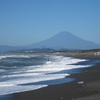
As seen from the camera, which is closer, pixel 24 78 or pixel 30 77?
pixel 24 78

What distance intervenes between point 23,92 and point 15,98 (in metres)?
1.57

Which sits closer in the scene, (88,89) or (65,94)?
(65,94)

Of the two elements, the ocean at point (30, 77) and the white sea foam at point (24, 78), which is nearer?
the white sea foam at point (24, 78)

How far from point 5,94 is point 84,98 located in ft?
15.6

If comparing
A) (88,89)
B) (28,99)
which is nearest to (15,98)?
(28,99)

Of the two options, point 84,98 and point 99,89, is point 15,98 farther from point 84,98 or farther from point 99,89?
point 99,89

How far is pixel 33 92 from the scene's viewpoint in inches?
571

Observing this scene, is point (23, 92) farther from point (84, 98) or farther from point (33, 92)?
point (84, 98)

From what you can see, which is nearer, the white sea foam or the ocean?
the white sea foam

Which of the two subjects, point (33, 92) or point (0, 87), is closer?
point (33, 92)

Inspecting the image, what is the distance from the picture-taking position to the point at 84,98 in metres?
11.7

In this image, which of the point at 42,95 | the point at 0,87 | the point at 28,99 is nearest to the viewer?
the point at 28,99

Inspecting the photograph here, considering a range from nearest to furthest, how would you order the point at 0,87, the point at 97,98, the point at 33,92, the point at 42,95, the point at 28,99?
1. the point at 97,98
2. the point at 28,99
3. the point at 42,95
4. the point at 33,92
5. the point at 0,87

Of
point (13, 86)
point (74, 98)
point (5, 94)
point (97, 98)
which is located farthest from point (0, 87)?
point (97, 98)
